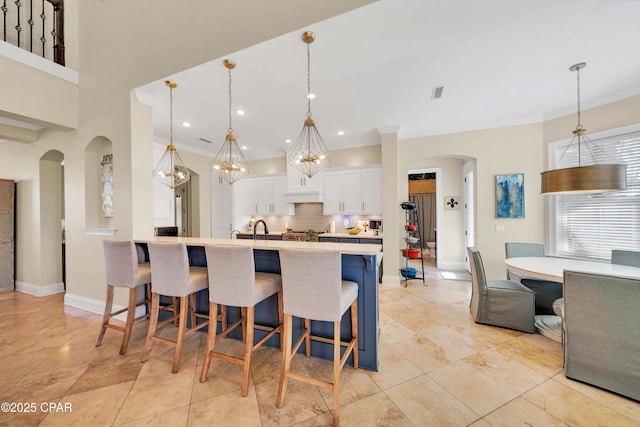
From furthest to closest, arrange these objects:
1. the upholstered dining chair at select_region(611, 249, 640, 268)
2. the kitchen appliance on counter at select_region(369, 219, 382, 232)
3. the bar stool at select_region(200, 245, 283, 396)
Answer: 1. the kitchen appliance on counter at select_region(369, 219, 382, 232)
2. the upholstered dining chair at select_region(611, 249, 640, 268)
3. the bar stool at select_region(200, 245, 283, 396)

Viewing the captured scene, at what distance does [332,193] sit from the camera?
17.8 feet

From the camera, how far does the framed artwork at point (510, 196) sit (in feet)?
13.3

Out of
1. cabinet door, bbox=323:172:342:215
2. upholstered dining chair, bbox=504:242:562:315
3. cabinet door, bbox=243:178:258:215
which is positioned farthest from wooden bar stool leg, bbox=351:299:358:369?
cabinet door, bbox=243:178:258:215

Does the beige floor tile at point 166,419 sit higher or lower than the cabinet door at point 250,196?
lower

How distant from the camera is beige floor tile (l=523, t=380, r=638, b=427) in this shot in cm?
152

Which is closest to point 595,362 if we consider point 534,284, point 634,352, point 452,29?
point 634,352

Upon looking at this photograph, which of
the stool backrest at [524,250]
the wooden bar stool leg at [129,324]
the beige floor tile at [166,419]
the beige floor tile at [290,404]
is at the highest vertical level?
the stool backrest at [524,250]

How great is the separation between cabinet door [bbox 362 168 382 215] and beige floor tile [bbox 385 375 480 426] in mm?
3417

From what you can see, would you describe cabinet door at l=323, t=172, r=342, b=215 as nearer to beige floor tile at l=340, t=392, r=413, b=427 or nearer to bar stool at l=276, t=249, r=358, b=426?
bar stool at l=276, t=249, r=358, b=426

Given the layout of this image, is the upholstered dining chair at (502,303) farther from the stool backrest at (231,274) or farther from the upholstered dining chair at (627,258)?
the stool backrest at (231,274)

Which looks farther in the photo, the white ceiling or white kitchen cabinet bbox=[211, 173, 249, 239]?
white kitchen cabinet bbox=[211, 173, 249, 239]

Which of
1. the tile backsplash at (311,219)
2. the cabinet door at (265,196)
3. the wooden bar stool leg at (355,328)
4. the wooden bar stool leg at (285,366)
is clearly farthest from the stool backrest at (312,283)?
the cabinet door at (265,196)

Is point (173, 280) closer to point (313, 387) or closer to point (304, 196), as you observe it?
point (313, 387)

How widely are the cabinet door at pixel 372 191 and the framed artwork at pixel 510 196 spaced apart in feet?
6.64
